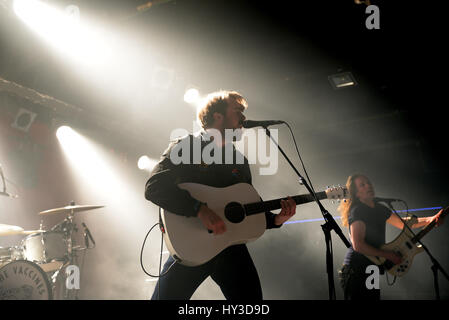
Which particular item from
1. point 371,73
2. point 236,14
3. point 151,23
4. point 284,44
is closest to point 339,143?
point 371,73

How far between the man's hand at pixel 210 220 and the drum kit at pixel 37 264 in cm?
298

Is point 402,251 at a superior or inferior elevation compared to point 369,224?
inferior

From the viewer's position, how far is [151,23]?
4.73 meters

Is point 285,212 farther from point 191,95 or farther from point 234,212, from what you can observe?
point 191,95

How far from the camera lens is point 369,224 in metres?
3.48

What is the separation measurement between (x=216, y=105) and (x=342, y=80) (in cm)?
419

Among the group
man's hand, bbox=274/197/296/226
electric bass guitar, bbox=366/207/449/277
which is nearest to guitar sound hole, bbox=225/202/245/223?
man's hand, bbox=274/197/296/226

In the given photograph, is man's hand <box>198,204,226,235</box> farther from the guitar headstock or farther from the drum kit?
the drum kit

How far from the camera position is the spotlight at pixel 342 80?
18.8 ft

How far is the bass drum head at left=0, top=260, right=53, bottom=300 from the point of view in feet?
12.6

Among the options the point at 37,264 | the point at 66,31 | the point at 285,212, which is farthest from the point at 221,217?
the point at 66,31

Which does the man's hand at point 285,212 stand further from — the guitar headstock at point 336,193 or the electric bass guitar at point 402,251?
the electric bass guitar at point 402,251

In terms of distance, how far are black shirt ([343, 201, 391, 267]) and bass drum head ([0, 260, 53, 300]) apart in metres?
3.74

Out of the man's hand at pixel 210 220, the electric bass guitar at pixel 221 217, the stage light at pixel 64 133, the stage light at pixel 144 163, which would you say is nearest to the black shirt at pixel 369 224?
the electric bass guitar at pixel 221 217
